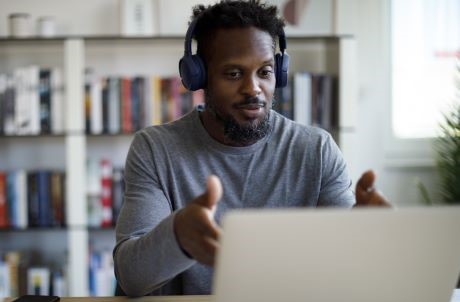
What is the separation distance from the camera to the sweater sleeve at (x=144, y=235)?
0.92 metres

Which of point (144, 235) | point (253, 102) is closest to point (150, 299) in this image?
point (144, 235)

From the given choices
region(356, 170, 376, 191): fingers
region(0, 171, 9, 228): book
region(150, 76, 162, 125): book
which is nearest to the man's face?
region(356, 170, 376, 191): fingers

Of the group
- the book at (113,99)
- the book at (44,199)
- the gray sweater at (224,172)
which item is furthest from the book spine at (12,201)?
the gray sweater at (224,172)

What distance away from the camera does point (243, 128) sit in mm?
1273

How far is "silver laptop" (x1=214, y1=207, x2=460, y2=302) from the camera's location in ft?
1.99

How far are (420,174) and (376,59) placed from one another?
0.64m

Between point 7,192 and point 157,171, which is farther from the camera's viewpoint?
point 7,192

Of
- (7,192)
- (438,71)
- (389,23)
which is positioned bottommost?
(7,192)

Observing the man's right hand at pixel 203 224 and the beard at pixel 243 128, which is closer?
the man's right hand at pixel 203 224

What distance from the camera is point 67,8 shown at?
289 centimetres

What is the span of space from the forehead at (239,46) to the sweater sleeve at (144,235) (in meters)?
0.25

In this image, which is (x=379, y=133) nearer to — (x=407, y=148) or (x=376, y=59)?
(x=407, y=148)

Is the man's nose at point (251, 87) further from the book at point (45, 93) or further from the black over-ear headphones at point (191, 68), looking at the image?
the book at point (45, 93)

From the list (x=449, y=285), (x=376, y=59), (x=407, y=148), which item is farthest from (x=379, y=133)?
(x=449, y=285)
